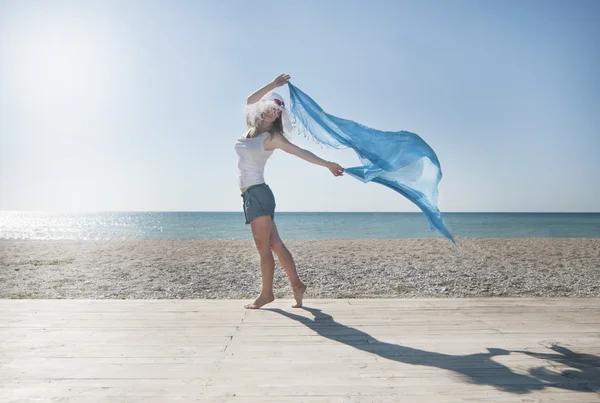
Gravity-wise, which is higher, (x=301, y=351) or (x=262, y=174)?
(x=262, y=174)

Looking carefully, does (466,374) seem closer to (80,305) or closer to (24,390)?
(24,390)

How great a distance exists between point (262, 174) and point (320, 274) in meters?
5.58

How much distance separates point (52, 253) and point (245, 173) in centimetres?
1252

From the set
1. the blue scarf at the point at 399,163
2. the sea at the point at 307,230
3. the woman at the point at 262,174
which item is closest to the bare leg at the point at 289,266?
the woman at the point at 262,174

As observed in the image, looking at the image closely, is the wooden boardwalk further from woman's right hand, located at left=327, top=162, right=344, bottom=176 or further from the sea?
the sea

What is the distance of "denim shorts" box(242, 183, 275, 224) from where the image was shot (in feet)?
13.5

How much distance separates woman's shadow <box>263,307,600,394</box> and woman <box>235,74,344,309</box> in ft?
2.97

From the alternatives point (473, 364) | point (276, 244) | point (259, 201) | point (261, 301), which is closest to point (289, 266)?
point (276, 244)

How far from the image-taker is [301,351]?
9.40ft

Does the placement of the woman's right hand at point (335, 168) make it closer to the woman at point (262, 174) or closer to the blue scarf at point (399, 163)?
the blue scarf at point (399, 163)

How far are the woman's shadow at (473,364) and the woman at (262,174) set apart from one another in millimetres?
904

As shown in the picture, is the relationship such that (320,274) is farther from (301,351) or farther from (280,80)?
(301,351)

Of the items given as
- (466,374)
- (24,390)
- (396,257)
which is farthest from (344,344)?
(396,257)

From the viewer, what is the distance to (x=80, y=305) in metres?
4.14
